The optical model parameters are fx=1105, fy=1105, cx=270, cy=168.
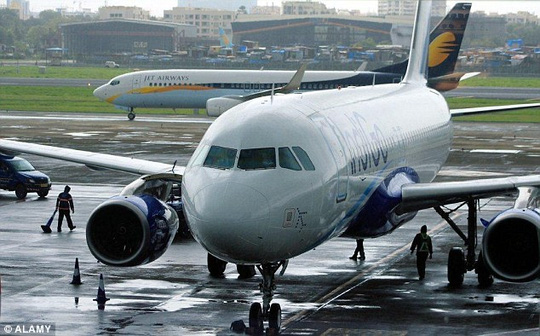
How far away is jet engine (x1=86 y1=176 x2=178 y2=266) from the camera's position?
22.6m

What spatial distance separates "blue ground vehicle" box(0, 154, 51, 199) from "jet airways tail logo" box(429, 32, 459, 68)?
3810cm

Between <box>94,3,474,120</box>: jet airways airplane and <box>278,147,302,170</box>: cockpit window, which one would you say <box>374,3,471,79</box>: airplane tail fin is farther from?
<box>278,147,302,170</box>: cockpit window

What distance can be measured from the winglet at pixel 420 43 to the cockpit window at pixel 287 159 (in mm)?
19145

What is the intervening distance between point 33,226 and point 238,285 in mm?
11794

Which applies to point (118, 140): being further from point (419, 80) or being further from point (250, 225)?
point (250, 225)

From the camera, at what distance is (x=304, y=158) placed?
822 inches

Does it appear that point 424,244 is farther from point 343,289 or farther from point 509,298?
point 509,298

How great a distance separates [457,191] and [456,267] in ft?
7.83

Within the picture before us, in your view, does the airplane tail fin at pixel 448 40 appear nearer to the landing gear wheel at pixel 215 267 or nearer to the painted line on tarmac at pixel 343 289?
the painted line on tarmac at pixel 343 289

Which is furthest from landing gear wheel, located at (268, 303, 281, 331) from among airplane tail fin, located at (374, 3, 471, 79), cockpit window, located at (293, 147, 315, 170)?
airplane tail fin, located at (374, 3, 471, 79)

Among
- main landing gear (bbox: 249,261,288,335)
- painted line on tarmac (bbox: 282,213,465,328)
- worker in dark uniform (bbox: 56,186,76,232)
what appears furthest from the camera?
worker in dark uniform (bbox: 56,186,76,232)
